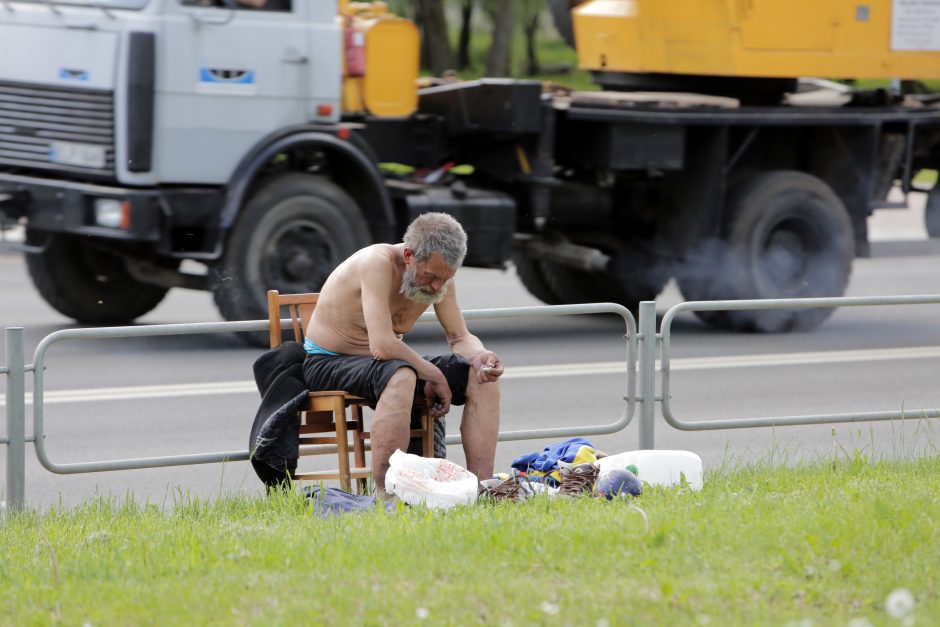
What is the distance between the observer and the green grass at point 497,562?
4.63 m

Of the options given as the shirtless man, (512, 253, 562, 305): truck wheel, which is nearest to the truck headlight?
the shirtless man

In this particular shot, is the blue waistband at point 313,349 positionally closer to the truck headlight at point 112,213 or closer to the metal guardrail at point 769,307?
the metal guardrail at point 769,307

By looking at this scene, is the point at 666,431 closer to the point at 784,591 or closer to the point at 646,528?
the point at 646,528

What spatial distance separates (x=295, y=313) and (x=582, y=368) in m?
4.28

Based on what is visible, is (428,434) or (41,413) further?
(428,434)

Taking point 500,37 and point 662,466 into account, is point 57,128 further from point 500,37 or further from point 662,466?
point 500,37

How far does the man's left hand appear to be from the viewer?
655 centimetres

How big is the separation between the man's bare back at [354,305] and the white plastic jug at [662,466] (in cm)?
108

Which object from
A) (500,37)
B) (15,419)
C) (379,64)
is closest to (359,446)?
(15,419)

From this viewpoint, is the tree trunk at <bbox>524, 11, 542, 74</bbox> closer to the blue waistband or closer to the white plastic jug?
the blue waistband

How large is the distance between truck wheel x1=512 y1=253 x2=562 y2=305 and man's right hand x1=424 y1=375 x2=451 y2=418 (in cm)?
784

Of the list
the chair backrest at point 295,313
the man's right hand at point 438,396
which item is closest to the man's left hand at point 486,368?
the man's right hand at point 438,396

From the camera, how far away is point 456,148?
1284 centimetres

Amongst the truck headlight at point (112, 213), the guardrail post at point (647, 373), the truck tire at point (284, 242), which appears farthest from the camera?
the truck tire at point (284, 242)
